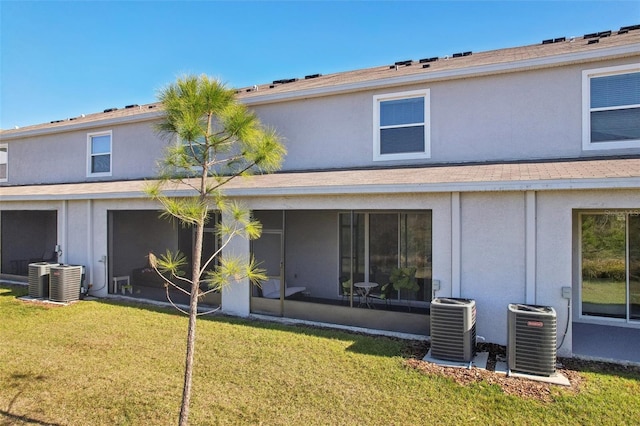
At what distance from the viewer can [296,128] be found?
11156mm

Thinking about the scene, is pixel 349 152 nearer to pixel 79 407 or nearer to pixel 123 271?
pixel 79 407

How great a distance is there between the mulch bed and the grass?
15 centimetres

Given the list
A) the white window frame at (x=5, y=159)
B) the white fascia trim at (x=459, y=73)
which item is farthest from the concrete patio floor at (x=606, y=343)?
the white window frame at (x=5, y=159)

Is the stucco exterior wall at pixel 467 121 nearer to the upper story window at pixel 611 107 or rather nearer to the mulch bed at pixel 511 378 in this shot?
the upper story window at pixel 611 107

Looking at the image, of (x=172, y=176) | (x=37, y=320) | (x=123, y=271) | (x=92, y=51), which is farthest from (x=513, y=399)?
(x=92, y=51)

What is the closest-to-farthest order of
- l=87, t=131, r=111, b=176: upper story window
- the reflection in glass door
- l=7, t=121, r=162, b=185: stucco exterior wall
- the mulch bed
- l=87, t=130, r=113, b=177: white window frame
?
the mulch bed
the reflection in glass door
l=7, t=121, r=162, b=185: stucco exterior wall
l=87, t=130, r=113, b=177: white window frame
l=87, t=131, r=111, b=176: upper story window

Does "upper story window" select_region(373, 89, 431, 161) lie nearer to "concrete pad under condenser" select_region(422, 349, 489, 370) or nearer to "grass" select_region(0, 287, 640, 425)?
"grass" select_region(0, 287, 640, 425)

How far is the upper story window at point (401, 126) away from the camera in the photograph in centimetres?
974

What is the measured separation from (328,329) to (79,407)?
16.0 ft

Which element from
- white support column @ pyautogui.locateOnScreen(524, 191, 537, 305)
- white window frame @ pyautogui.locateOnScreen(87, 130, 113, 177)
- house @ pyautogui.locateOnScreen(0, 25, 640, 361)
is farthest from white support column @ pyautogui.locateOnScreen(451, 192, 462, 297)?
white window frame @ pyautogui.locateOnScreen(87, 130, 113, 177)

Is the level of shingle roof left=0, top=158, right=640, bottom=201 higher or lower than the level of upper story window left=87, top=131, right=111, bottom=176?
lower

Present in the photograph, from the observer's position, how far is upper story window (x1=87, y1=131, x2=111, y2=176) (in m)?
14.3

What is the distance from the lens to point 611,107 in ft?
26.9

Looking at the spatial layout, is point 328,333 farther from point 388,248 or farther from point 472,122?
point 472,122
